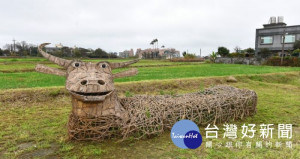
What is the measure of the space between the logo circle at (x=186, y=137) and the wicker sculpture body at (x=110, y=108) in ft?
1.22

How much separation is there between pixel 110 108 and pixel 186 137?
1.39 meters

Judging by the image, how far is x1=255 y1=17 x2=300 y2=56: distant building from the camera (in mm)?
34084

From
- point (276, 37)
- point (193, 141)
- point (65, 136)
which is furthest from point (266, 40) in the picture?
point (65, 136)

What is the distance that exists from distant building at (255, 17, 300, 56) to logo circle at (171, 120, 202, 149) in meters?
36.7

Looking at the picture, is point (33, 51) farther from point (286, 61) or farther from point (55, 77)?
point (286, 61)

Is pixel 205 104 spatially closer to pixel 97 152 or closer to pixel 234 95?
pixel 234 95

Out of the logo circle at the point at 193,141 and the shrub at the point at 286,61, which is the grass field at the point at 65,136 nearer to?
the logo circle at the point at 193,141

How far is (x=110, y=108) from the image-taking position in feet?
11.7

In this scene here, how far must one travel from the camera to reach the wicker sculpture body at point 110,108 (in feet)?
10.7

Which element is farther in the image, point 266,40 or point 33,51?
point 33,51

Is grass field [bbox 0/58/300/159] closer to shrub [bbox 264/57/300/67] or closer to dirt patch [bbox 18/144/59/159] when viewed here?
dirt patch [bbox 18/144/59/159]

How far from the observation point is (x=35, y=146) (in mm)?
3494

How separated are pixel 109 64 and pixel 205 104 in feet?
A: 7.14

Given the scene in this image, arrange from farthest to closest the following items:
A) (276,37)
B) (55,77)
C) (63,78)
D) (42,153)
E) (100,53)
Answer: (100,53) → (276,37) → (55,77) → (63,78) → (42,153)
